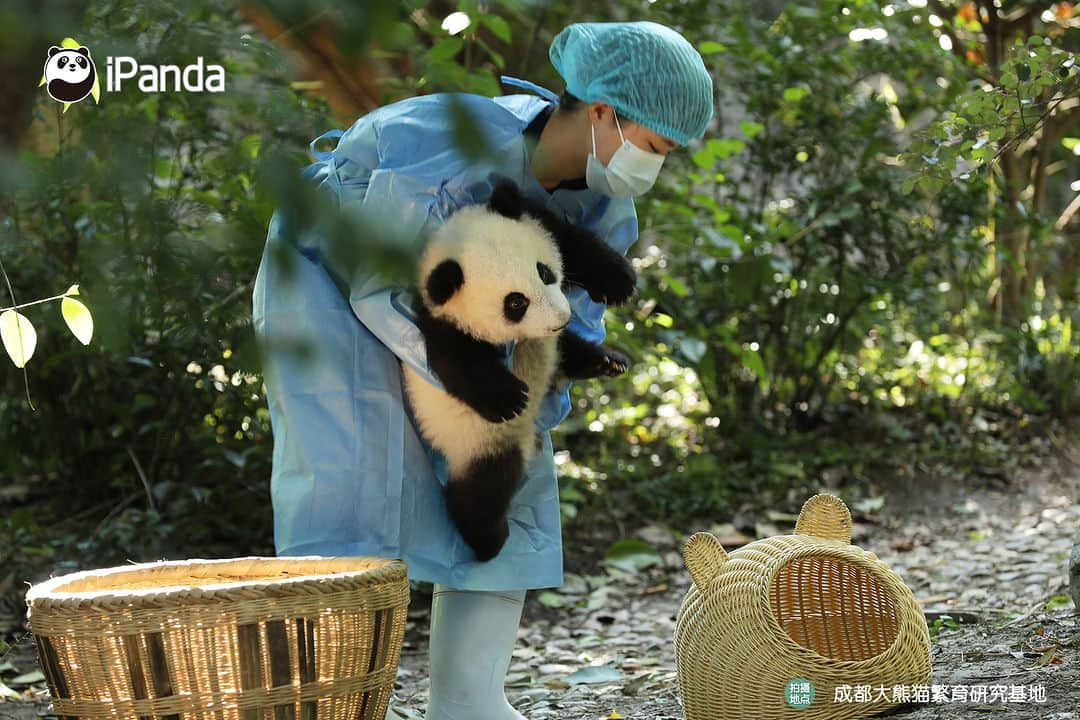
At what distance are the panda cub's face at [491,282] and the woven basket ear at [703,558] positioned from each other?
1.79 feet

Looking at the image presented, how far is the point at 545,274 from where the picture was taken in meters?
2.21

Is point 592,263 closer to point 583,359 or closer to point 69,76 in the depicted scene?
point 583,359

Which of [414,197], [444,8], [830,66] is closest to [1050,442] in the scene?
[830,66]

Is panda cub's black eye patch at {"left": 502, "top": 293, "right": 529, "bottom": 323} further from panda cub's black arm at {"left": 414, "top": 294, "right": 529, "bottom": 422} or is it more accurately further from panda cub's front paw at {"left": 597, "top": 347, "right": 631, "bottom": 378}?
panda cub's front paw at {"left": 597, "top": 347, "right": 631, "bottom": 378}

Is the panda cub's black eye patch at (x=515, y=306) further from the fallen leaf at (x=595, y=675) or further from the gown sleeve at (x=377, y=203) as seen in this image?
the fallen leaf at (x=595, y=675)

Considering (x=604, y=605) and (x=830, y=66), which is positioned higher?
(x=830, y=66)

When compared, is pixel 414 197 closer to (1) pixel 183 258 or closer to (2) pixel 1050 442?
(1) pixel 183 258

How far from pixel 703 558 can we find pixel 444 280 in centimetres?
78

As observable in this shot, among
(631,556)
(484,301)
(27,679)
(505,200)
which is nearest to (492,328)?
(484,301)

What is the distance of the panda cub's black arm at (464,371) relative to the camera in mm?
2156

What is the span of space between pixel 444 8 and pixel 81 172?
3.26 m

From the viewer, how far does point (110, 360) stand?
3809 mm

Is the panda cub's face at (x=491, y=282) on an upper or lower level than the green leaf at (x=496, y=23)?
lower

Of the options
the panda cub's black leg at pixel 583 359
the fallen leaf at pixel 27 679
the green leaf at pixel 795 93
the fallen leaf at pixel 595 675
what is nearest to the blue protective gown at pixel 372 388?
the panda cub's black leg at pixel 583 359
